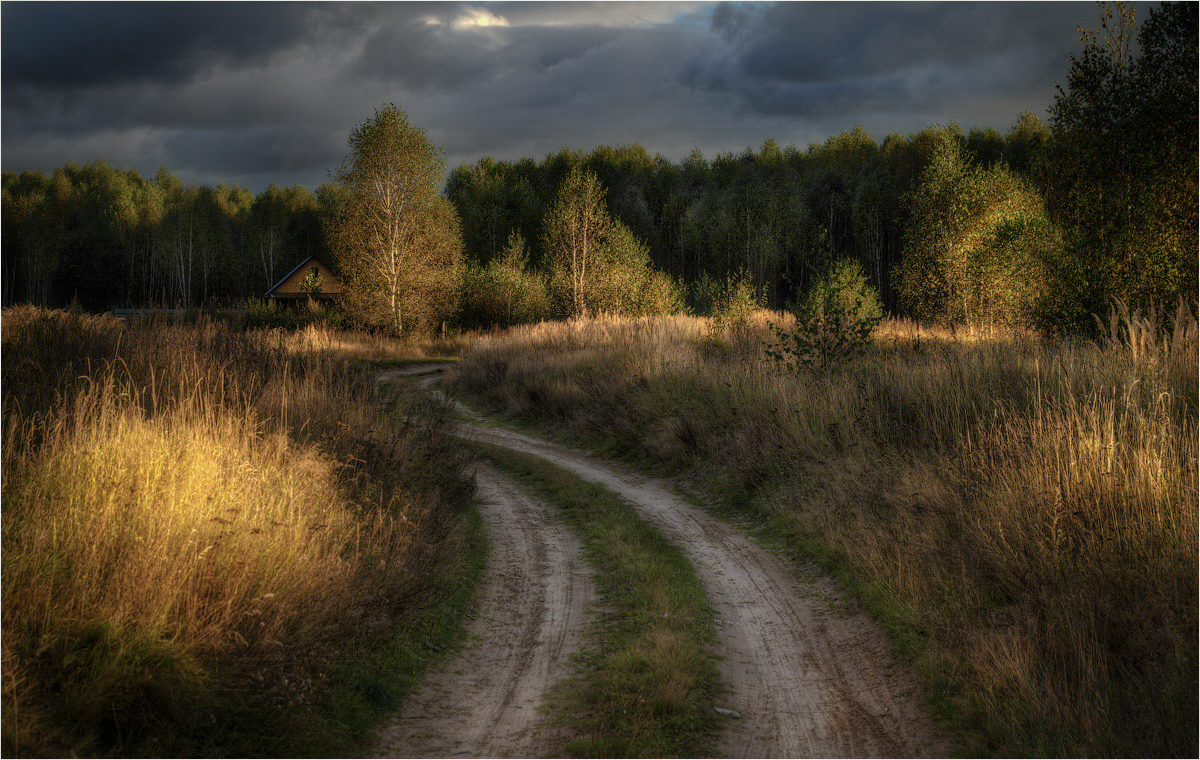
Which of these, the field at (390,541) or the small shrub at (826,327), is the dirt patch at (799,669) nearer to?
the field at (390,541)

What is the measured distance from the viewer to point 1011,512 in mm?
5492

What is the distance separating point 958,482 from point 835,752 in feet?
10.9

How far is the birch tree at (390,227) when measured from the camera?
36906 millimetres

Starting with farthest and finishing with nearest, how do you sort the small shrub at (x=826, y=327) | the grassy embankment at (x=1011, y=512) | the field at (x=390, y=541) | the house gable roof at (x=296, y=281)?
the house gable roof at (x=296, y=281) < the small shrub at (x=826, y=327) < the grassy embankment at (x=1011, y=512) < the field at (x=390, y=541)

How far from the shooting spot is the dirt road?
418cm

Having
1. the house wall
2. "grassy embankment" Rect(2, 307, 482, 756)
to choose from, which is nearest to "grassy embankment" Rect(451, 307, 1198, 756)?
"grassy embankment" Rect(2, 307, 482, 756)

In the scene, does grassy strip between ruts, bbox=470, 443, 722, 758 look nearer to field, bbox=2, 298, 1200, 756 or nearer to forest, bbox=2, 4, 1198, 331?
field, bbox=2, 298, 1200, 756

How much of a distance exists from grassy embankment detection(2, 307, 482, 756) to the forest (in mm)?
4163

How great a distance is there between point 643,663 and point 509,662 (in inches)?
42.7

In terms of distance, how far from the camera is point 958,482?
6.40 metres

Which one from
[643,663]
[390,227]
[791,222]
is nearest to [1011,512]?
[643,663]

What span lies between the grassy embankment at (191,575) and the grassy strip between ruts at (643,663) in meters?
1.31

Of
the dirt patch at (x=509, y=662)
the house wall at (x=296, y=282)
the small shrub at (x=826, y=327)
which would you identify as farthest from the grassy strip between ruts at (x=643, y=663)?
the house wall at (x=296, y=282)

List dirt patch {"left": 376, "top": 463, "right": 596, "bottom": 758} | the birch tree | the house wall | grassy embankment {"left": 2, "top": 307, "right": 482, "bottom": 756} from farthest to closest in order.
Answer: the house wall
the birch tree
dirt patch {"left": 376, "top": 463, "right": 596, "bottom": 758}
grassy embankment {"left": 2, "top": 307, "right": 482, "bottom": 756}
